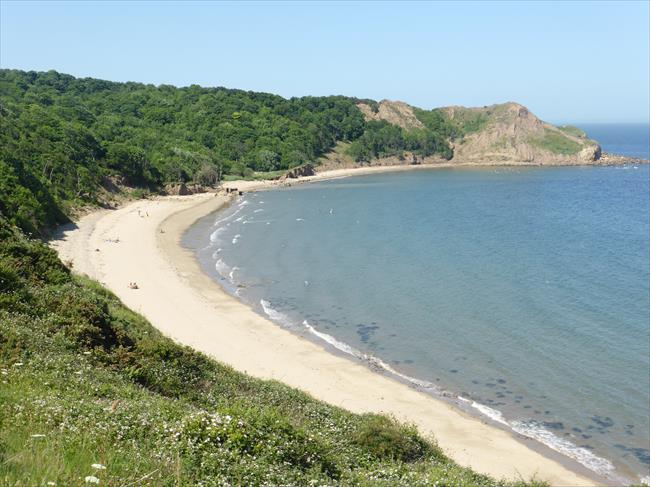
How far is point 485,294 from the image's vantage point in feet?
135

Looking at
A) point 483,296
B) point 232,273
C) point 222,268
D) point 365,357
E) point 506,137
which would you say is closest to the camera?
point 365,357

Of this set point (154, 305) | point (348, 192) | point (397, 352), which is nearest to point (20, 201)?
point (154, 305)

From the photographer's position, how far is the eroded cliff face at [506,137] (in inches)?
5965

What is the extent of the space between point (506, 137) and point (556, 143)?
12.4m

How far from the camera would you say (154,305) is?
36.4m

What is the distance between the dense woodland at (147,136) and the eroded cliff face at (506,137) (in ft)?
20.4

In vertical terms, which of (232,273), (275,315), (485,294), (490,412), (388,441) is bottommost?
(490,412)

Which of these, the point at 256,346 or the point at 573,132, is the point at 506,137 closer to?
the point at 573,132

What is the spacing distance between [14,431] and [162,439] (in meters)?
2.22

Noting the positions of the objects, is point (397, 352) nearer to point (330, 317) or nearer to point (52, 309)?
point (330, 317)

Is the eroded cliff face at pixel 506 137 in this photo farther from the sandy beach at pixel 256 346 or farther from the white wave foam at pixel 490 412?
the white wave foam at pixel 490 412

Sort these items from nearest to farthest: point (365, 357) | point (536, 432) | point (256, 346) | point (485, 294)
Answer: point (536, 432)
point (365, 357)
point (256, 346)
point (485, 294)

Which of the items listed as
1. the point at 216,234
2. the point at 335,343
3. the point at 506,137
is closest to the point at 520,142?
the point at 506,137

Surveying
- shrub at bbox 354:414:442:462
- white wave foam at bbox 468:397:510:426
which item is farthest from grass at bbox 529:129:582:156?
shrub at bbox 354:414:442:462
